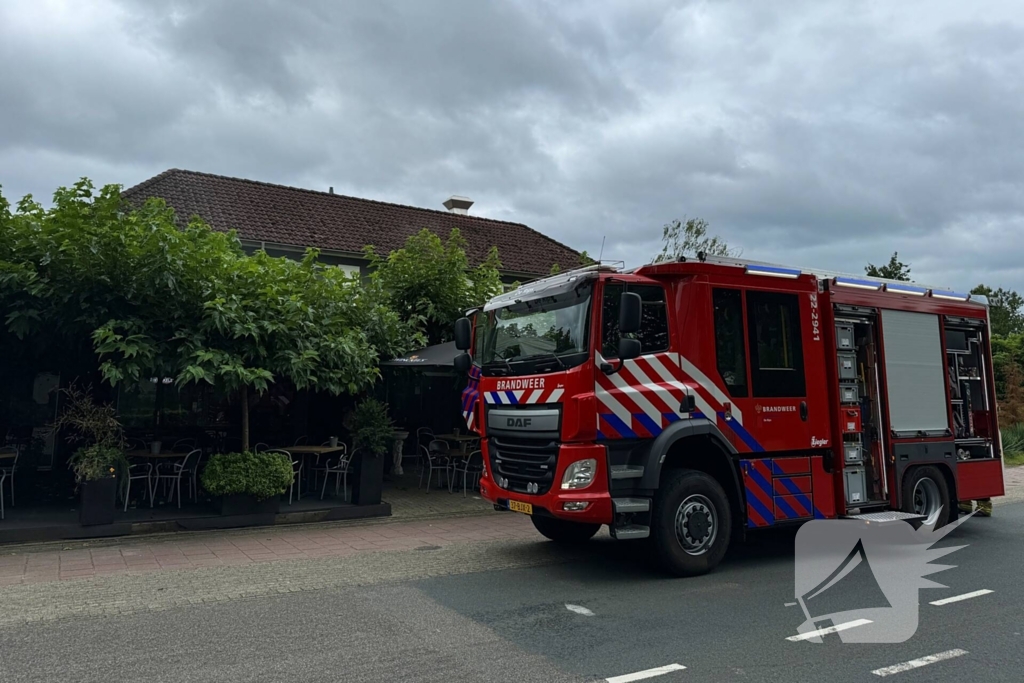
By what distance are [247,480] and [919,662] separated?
25.0 ft

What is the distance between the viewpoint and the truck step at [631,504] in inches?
261

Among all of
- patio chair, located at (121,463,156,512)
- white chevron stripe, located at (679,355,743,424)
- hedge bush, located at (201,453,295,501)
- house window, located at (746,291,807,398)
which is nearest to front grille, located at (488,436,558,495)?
white chevron stripe, located at (679,355,743,424)

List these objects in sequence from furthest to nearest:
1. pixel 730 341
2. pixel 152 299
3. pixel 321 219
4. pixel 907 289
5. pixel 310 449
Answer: pixel 321 219 < pixel 310 449 < pixel 152 299 < pixel 907 289 < pixel 730 341

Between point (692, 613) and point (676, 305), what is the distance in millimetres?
2822

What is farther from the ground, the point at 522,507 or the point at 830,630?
the point at 522,507

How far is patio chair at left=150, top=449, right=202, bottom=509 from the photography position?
10.1m

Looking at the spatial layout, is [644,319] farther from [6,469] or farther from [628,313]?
[6,469]

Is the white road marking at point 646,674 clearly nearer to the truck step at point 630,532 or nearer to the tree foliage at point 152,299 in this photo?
the truck step at point 630,532

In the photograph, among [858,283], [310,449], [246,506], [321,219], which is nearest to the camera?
[858,283]

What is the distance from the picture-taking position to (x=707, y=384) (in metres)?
7.16

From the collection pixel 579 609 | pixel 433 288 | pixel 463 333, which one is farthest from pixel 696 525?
pixel 433 288

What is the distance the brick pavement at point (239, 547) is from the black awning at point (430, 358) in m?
2.44

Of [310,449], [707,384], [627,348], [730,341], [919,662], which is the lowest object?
[919,662]

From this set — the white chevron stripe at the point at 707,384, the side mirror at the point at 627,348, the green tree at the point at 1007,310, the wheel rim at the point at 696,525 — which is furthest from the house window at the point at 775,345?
the green tree at the point at 1007,310
